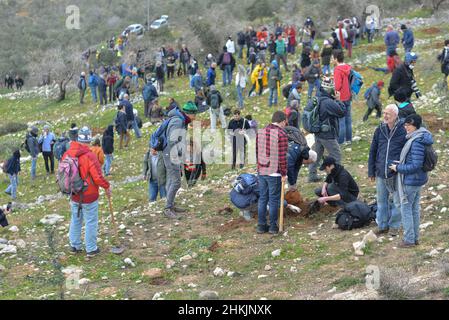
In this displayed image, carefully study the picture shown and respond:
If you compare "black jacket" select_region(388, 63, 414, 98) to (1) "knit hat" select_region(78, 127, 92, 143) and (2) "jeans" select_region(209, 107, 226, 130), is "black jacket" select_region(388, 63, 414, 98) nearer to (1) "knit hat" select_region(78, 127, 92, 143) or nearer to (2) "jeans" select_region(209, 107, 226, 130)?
(1) "knit hat" select_region(78, 127, 92, 143)

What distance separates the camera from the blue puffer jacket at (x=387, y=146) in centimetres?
891

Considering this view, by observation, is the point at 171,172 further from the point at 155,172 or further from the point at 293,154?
the point at 293,154

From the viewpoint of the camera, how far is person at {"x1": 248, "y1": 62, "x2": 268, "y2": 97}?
23731mm

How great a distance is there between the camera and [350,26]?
96.8ft

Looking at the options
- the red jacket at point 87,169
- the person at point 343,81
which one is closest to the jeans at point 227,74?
the person at point 343,81

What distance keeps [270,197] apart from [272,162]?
528mm

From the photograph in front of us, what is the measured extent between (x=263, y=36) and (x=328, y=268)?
22.7 m

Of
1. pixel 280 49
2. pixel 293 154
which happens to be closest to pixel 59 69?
pixel 280 49

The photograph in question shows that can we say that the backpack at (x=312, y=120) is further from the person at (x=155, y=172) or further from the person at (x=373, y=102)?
the person at (x=373, y=102)

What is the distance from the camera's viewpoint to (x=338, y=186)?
1046 centimetres

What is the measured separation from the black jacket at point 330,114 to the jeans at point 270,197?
2.27 metres

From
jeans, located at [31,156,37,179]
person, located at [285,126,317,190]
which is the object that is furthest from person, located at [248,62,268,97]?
person, located at [285,126,317,190]

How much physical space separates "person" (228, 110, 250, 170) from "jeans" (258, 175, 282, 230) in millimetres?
5506

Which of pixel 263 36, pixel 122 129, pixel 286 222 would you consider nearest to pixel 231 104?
pixel 122 129
